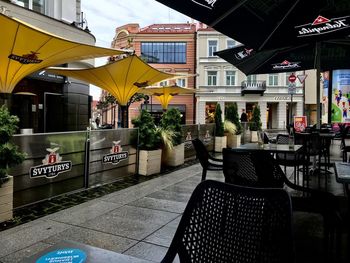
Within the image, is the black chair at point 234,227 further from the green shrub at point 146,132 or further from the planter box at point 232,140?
the planter box at point 232,140

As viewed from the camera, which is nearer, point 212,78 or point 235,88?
point 235,88

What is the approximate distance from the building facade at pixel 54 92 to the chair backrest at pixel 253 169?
9.25 m

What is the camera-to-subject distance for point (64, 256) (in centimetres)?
139

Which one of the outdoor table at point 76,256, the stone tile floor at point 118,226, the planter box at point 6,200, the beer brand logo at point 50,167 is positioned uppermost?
the outdoor table at point 76,256

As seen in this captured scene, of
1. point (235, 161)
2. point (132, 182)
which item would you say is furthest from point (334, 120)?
point (235, 161)

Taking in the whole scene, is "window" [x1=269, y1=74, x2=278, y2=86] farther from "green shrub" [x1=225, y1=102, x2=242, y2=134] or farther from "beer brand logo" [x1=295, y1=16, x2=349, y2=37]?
"beer brand logo" [x1=295, y1=16, x2=349, y2=37]

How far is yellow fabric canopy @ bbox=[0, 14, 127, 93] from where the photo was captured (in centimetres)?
563

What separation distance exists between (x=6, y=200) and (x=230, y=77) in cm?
3394

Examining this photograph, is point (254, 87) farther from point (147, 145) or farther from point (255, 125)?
point (147, 145)

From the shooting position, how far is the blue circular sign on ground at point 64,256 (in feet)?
4.41

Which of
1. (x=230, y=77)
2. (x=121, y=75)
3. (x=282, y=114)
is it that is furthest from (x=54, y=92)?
(x=282, y=114)

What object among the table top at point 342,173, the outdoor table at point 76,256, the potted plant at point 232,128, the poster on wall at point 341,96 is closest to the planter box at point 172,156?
the potted plant at point 232,128

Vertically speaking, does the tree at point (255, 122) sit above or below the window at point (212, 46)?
below

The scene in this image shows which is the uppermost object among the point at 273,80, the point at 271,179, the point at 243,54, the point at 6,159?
the point at 273,80
